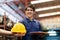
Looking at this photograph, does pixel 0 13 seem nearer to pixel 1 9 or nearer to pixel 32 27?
pixel 1 9

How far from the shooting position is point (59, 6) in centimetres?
595

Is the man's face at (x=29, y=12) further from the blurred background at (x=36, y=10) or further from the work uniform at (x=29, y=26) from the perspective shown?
the blurred background at (x=36, y=10)

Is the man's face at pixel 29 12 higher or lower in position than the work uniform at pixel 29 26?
higher

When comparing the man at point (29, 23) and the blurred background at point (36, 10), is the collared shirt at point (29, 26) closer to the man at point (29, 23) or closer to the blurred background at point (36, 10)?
the man at point (29, 23)

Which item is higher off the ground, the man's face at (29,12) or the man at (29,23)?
the man's face at (29,12)

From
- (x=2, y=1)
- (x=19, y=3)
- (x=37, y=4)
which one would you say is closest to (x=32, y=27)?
(x=2, y=1)

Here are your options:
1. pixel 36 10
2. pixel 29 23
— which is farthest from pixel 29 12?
pixel 36 10

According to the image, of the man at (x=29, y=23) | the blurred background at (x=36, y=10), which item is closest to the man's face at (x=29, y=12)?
the man at (x=29, y=23)

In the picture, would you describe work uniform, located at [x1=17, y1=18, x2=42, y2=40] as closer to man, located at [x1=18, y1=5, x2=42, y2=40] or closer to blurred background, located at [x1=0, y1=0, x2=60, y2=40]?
man, located at [x1=18, y1=5, x2=42, y2=40]

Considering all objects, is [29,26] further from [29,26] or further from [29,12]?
[29,12]

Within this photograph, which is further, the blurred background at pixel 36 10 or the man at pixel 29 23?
the blurred background at pixel 36 10

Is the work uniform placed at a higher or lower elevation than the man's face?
lower

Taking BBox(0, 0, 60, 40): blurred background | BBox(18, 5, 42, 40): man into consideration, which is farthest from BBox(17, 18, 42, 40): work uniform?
BBox(0, 0, 60, 40): blurred background

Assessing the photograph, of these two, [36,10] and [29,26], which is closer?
[29,26]
